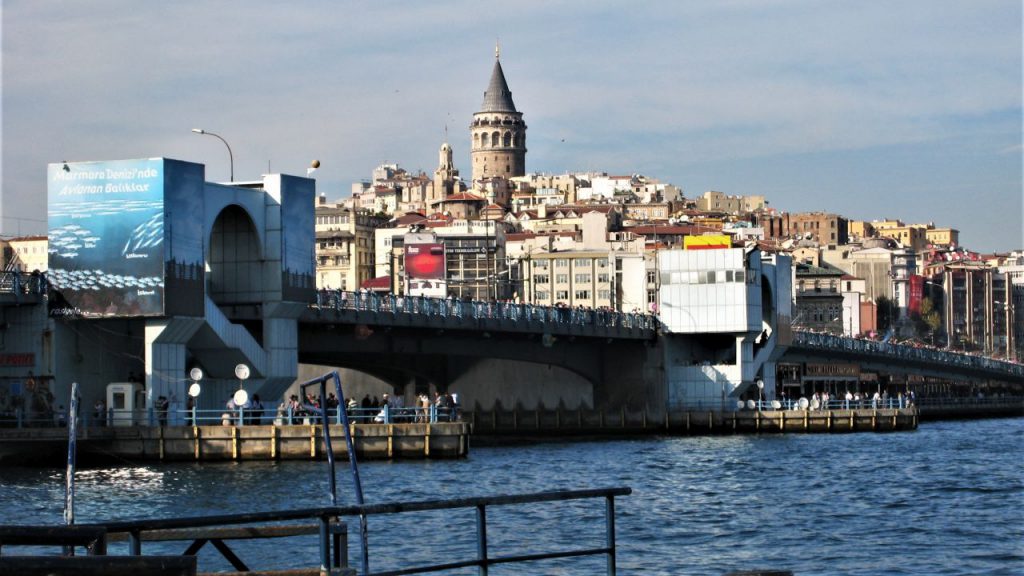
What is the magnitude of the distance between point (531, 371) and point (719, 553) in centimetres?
6340

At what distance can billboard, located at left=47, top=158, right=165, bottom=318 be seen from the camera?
205ft

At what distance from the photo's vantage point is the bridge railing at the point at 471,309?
242 feet

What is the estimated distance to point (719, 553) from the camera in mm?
36938

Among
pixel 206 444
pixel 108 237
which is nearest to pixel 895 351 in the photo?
pixel 206 444

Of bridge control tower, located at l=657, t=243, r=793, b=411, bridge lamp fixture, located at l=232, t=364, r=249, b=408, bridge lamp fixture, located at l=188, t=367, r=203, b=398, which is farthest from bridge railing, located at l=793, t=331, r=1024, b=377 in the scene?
bridge lamp fixture, located at l=188, t=367, r=203, b=398

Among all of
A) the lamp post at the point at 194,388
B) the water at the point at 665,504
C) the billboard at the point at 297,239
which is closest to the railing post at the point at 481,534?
the water at the point at 665,504

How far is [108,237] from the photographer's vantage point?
207ft

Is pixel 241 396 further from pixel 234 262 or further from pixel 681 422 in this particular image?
pixel 681 422

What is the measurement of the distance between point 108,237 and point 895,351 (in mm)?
85689

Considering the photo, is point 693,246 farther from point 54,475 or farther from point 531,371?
point 54,475

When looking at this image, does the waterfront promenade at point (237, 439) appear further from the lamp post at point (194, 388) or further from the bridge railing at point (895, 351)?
the bridge railing at point (895, 351)

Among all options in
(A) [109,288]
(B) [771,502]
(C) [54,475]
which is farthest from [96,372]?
(B) [771,502]

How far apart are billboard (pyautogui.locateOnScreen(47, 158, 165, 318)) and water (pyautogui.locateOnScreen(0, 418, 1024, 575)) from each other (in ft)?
23.3

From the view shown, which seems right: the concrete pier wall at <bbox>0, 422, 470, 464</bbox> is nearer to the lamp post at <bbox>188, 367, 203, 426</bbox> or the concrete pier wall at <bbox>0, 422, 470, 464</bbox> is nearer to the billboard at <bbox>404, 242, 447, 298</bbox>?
the lamp post at <bbox>188, 367, 203, 426</bbox>
